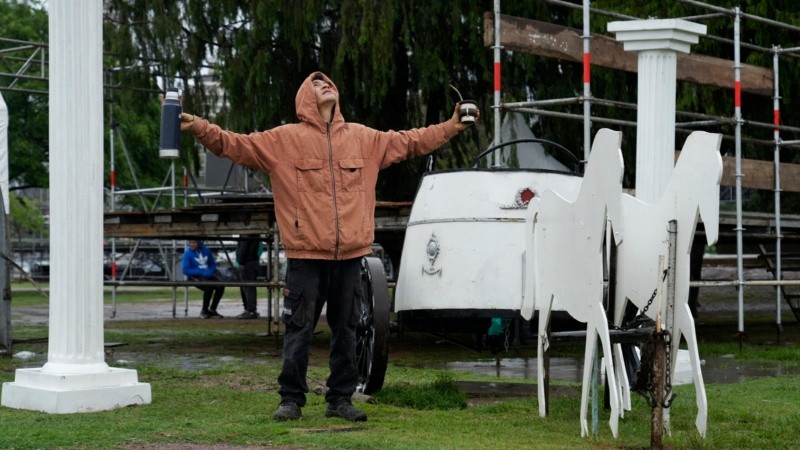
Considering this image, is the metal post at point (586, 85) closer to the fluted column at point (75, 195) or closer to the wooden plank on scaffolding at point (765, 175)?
the wooden plank on scaffolding at point (765, 175)

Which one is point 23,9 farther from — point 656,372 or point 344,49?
point 656,372

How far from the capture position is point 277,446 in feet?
21.4

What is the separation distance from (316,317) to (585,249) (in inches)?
70.0

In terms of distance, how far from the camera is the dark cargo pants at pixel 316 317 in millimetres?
7613

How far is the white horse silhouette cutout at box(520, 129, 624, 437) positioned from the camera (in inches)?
264

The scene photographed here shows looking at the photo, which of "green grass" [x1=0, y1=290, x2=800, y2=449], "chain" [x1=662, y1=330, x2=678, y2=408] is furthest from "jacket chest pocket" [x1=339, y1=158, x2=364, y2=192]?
"chain" [x1=662, y1=330, x2=678, y2=408]

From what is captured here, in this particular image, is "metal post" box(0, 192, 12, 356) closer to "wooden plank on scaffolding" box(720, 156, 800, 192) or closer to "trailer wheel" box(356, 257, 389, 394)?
"trailer wheel" box(356, 257, 389, 394)

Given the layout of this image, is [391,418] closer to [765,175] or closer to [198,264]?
[765,175]

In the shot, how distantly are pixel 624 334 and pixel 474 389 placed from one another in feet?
8.81

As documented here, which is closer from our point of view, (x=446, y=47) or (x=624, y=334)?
(x=624, y=334)

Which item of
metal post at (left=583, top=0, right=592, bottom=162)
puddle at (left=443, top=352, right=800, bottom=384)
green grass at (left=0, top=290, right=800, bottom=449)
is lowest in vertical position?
puddle at (left=443, top=352, right=800, bottom=384)

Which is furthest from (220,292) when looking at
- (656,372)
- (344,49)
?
(656,372)

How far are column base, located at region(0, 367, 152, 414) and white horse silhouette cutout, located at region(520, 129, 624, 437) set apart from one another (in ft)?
8.79

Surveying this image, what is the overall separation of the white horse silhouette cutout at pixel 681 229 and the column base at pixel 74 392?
131 inches
